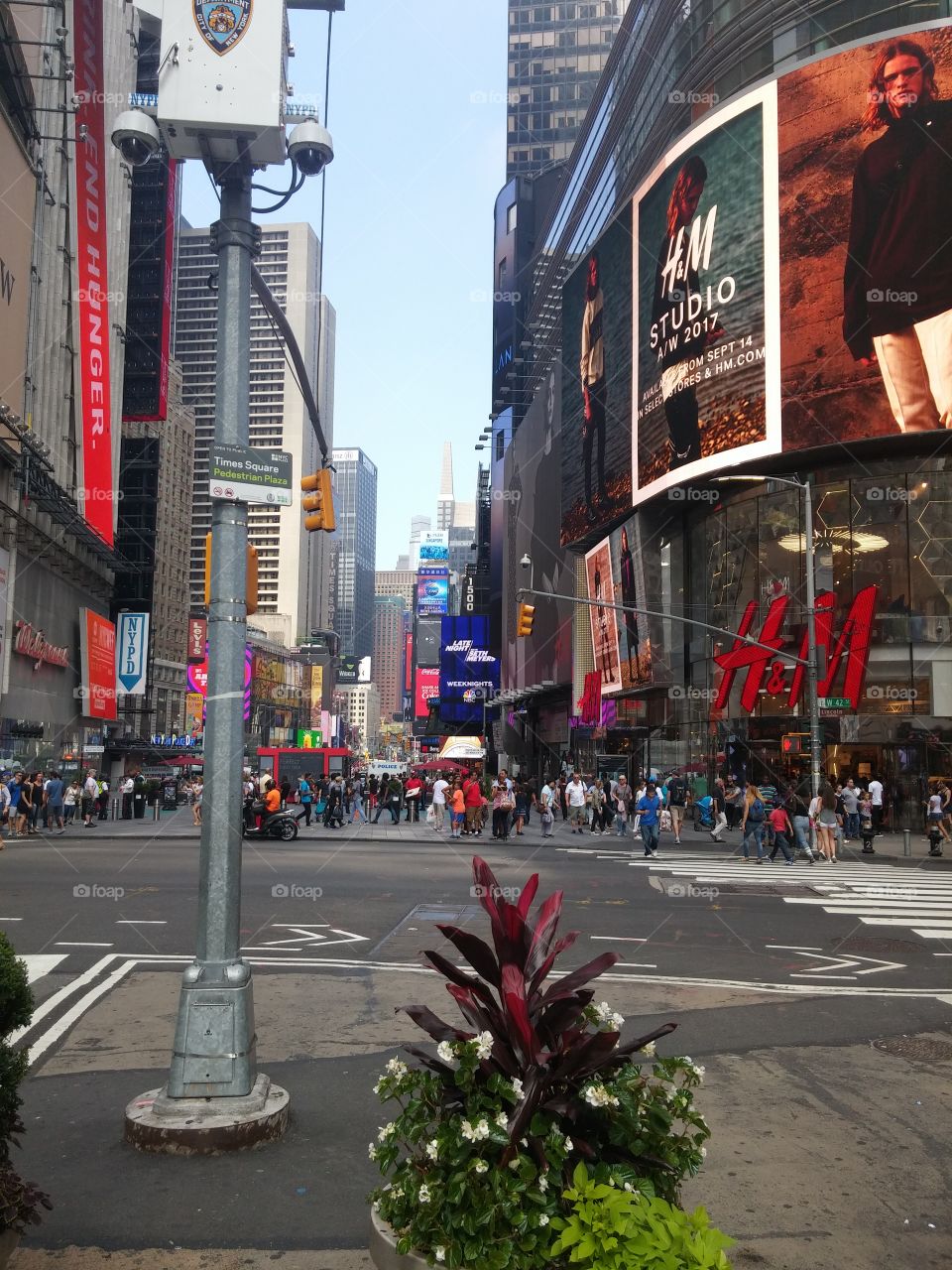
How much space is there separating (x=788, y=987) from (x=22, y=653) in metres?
34.7

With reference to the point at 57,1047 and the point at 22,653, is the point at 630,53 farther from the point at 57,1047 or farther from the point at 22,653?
the point at 57,1047

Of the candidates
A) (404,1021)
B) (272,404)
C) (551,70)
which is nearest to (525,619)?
(404,1021)

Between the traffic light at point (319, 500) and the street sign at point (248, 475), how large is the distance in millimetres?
1283

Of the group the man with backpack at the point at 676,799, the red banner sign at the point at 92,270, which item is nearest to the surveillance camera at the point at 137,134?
the man with backpack at the point at 676,799

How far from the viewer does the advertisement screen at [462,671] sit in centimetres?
10338

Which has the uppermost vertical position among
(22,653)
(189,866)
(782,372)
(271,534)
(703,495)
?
(271,534)

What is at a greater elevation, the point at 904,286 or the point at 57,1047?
the point at 904,286

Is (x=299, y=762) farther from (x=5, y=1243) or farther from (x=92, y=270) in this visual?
(x=5, y=1243)

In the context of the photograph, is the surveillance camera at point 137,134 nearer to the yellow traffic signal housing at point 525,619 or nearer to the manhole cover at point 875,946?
the manhole cover at point 875,946

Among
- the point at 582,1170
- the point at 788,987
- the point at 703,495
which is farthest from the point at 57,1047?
the point at 703,495

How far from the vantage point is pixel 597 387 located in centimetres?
4903

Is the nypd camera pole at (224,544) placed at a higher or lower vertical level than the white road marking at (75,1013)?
higher

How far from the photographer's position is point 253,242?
630 cm

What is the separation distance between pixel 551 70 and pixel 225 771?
12746 cm
